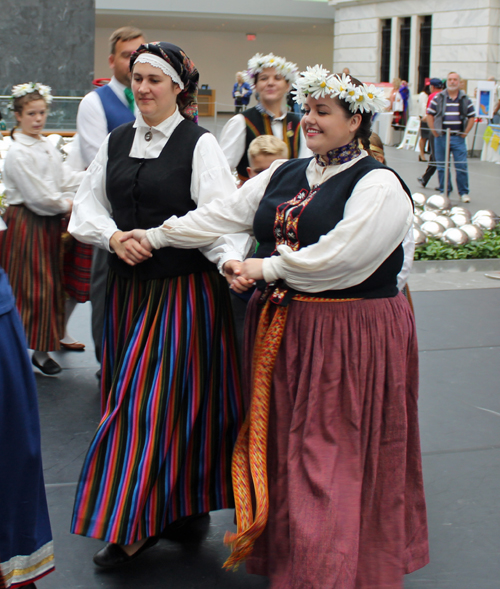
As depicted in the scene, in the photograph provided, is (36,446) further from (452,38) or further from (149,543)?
(452,38)

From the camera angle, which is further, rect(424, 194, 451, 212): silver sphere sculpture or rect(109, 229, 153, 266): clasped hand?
rect(424, 194, 451, 212): silver sphere sculpture

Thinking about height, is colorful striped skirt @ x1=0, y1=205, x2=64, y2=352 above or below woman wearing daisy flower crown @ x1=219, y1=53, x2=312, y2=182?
below

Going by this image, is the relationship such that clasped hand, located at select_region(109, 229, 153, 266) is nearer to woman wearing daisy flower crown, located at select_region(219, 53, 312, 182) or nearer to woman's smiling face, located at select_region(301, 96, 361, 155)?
woman's smiling face, located at select_region(301, 96, 361, 155)

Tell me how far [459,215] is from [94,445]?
7.05 meters

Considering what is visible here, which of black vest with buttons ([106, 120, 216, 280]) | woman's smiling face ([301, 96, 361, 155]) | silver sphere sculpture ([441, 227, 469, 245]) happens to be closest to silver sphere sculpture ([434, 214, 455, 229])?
silver sphere sculpture ([441, 227, 469, 245])

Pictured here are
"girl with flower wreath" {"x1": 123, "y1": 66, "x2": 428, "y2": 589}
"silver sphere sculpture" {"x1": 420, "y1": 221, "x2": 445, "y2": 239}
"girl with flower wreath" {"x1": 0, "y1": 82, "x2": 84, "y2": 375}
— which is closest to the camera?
"girl with flower wreath" {"x1": 123, "y1": 66, "x2": 428, "y2": 589}

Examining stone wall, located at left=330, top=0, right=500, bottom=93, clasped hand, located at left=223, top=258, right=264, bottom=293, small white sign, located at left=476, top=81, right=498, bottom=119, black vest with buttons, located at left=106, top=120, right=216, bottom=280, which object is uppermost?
stone wall, located at left=330, top=0, right=500, bottom=93

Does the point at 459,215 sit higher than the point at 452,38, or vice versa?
the point at 452,38

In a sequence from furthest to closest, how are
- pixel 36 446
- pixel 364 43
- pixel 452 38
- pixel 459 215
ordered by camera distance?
pixel 364 43, pixel 452 38, pixel 459 215, pixel 36 446

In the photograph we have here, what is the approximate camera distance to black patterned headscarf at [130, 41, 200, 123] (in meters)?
2.69

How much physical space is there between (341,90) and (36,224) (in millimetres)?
2711

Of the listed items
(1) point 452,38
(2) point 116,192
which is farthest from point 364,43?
(2) point 116,192

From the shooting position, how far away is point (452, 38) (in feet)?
72.6

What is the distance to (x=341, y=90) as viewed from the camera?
2.27 meters
